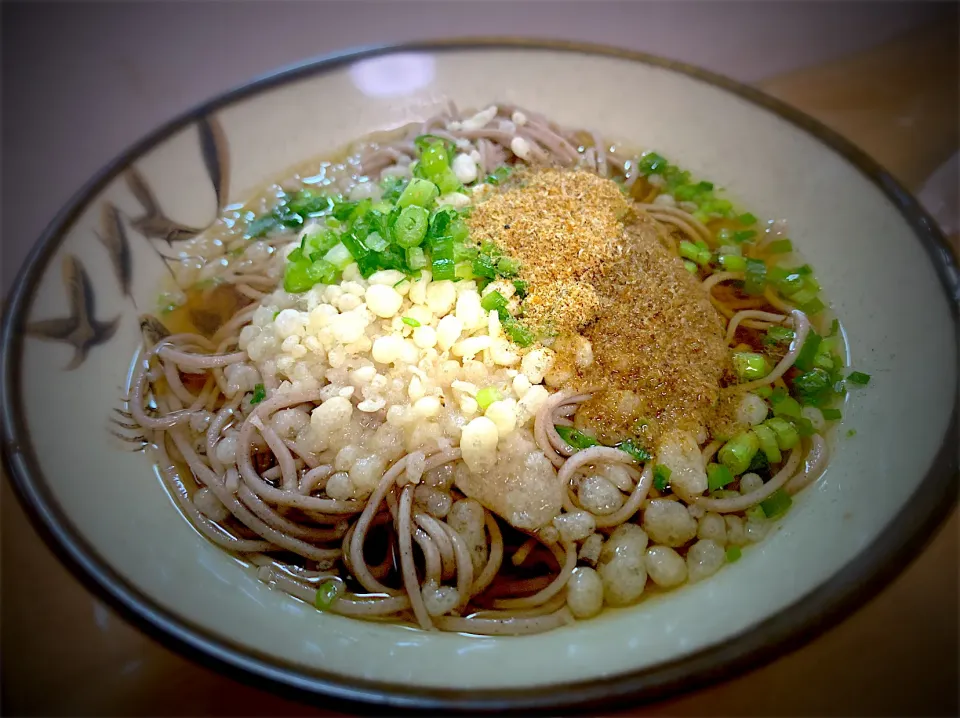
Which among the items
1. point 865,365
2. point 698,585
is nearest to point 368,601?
point 698,585

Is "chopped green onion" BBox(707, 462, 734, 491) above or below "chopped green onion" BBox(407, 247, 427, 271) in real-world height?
below

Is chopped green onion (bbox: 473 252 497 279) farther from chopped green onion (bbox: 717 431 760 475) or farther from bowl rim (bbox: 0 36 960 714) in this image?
bowl rim (bbox: 0 36 960 714)

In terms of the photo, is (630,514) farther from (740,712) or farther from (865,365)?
(865,365)

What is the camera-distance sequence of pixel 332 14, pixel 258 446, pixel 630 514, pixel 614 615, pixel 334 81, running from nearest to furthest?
1. pixel 614 615
2. pixel 630 514
3. pixel 258 446
4. pixel 334 81
5. pixel 332 14

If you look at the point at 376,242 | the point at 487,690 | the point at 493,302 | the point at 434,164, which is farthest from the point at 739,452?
the point at 434,164

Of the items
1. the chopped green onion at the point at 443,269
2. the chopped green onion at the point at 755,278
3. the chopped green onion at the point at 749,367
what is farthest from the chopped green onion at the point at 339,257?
the chopped green onion at the point at 755,278

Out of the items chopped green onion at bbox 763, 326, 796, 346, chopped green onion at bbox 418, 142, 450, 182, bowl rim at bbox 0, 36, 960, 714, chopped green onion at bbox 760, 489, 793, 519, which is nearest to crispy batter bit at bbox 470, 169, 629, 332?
chopped green onion at bbox 418, 142, 450, 182

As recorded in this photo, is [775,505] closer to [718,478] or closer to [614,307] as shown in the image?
[718,478]
